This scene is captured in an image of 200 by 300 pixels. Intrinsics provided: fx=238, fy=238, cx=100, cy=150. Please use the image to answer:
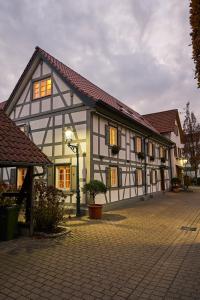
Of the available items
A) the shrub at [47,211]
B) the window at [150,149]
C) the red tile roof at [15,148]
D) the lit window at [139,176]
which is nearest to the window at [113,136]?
the lit window at [139,176]

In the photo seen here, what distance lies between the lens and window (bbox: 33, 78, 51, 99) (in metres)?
13.4

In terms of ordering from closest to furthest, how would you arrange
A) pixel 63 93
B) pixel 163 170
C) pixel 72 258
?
pixel 72 258 → pixel 63 93 → pixel 163 170

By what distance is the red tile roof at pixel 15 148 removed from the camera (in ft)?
19.1

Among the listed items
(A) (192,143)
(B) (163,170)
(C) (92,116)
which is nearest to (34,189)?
(C) (92,116)

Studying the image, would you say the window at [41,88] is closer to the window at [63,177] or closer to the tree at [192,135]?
the window at [63,177]

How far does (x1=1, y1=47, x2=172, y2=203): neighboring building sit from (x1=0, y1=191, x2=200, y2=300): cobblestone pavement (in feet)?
15.1

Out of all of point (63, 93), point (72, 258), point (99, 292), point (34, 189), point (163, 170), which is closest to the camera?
point (99, 292)

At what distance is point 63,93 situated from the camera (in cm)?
1255

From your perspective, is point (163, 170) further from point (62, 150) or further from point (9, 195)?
point (9, 195)

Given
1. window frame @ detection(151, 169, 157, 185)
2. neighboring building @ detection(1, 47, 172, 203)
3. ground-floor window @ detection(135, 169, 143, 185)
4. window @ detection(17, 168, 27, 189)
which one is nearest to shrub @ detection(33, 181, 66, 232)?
neighboring building @ detection(1, 47, 172, 203)

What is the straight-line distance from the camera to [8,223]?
20.9 ft

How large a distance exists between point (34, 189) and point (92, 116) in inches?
210

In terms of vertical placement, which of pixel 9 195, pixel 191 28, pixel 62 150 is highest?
pixel 191 28

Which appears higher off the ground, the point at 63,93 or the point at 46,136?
the point at 63,93
